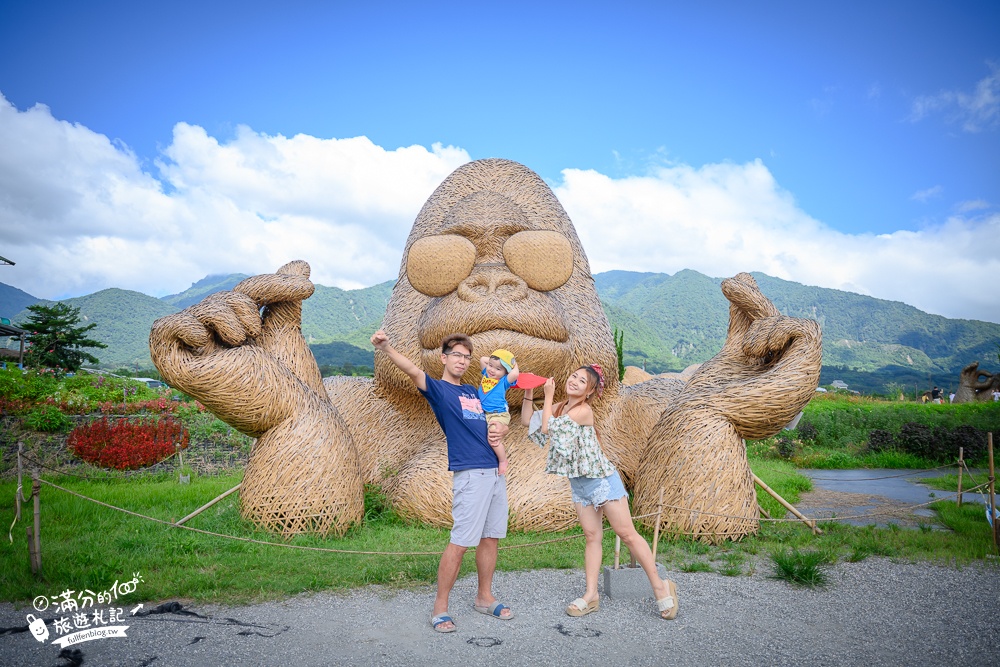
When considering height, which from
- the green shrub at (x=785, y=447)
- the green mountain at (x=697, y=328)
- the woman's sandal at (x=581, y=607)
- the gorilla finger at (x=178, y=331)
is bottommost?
the green shrub at (x=785, y=447)

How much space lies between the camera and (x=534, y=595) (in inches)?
150

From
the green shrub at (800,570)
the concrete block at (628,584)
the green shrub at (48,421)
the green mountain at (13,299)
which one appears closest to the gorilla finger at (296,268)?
the concrete block at (628,584)

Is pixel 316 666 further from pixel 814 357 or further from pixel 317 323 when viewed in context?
pixel 317 323

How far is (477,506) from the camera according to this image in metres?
3.24

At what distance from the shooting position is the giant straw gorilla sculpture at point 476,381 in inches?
190

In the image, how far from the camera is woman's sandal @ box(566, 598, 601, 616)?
3449 millimetres

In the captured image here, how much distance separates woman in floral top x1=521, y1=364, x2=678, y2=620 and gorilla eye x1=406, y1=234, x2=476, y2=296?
6.39 feet

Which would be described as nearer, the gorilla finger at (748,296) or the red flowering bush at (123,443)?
the gorilla finger at (748,296)

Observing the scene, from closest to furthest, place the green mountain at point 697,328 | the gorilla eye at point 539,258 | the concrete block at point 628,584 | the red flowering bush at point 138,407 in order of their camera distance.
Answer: the concrete block at point 628,584 → the gorilla eye at point 539,258 → the red flowering bush at point 138,407 → the green mountain at point 697,328

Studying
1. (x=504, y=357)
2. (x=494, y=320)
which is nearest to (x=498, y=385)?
(x=504, y=357)

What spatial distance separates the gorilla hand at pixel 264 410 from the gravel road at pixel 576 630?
1.18 meters

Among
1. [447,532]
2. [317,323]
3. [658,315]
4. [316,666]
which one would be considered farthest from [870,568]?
[658,315]

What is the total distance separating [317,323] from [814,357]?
61019mm

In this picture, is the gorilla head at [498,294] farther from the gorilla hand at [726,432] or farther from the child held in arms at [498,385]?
the child held in arms at [498,385]
